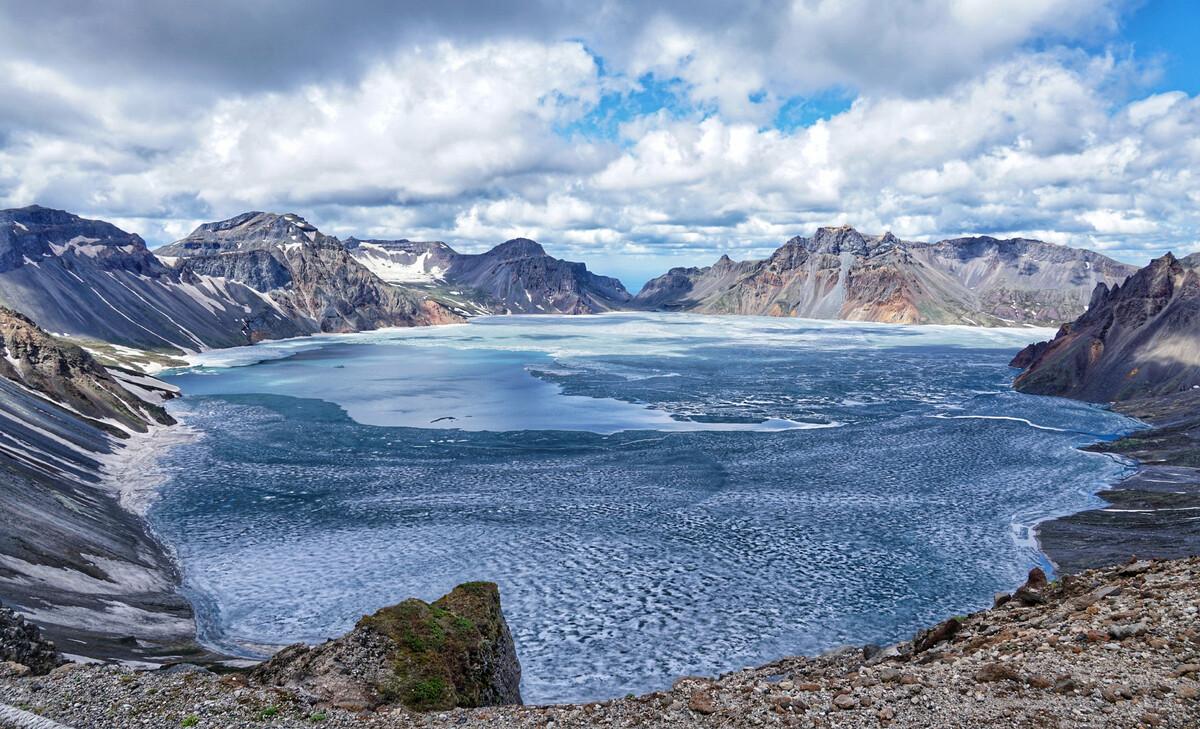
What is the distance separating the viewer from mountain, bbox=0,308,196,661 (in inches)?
1578

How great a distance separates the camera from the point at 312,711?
20.9 metres

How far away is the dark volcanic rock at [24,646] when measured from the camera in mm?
26141

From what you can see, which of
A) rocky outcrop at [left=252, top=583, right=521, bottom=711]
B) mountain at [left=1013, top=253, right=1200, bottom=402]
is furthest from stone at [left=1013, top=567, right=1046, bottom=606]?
mountain at [left=1013, top=253, right=1200, bottom=402]

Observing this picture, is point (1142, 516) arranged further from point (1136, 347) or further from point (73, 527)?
point (1136, 347)

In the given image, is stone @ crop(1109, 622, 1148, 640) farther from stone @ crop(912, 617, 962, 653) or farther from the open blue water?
the open blue water

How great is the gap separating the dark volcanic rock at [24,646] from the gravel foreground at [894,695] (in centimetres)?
338

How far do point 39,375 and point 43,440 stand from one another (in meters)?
32.6

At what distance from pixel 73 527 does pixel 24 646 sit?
33993 millimetres

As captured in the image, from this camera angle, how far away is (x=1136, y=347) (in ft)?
474

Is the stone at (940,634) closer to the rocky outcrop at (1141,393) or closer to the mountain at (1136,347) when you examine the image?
the rocky outcrop at (1141,393)

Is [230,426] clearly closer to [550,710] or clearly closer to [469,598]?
[469,598]

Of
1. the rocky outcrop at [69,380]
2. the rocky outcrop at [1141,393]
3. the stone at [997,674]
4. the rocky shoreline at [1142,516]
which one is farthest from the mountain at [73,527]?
the rocky outcrop at [1141,393]

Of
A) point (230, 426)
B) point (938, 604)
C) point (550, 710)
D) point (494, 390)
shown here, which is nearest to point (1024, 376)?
point (494, 390)

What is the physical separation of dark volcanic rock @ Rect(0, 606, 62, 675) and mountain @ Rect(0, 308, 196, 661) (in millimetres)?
6840
